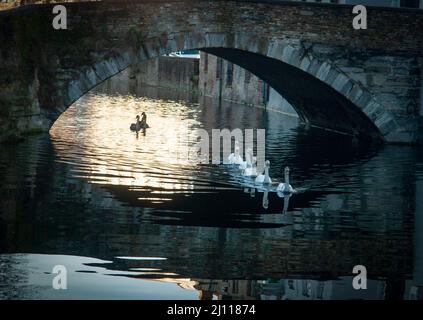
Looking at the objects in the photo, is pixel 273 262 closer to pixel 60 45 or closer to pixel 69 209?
pixel 69 209

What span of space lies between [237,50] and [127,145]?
3.86m

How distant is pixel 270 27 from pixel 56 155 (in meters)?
7.84

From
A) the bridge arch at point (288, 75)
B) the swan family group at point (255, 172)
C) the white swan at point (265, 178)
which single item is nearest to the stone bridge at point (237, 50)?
the bridge arch at point (288, 75)

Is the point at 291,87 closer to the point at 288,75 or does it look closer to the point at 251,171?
the point at 288,75

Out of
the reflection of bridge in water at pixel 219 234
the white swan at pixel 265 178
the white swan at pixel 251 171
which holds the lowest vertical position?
the reflection of bridge in water at pixel 219 234

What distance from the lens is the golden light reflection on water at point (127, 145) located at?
78.8 ft

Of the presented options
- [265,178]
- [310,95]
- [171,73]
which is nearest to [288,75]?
[310,95]

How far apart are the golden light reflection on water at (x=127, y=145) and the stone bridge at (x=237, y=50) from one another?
1.66m

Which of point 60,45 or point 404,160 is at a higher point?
point 60,45

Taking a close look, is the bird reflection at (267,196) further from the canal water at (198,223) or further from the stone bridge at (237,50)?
the stone bridge at (237,50)

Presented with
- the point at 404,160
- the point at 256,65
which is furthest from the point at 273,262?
the point at 256,65

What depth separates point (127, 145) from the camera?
104 feet
